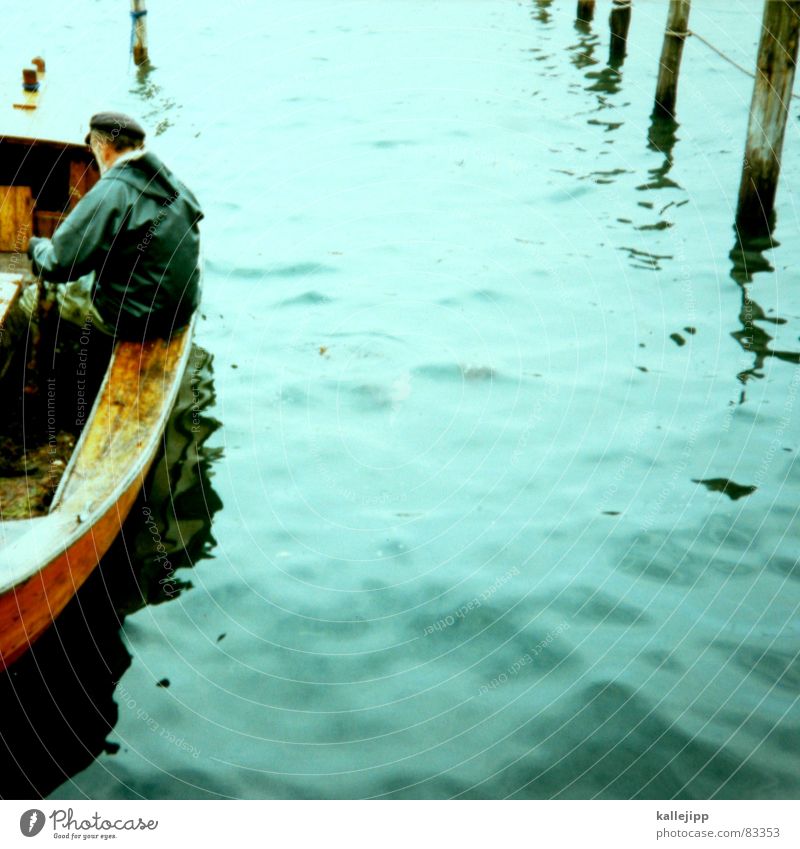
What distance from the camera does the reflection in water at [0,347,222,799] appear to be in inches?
151

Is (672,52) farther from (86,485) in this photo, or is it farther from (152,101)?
(86,485)

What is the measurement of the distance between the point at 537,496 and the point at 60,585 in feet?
7.99

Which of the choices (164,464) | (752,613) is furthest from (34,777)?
(752,613)

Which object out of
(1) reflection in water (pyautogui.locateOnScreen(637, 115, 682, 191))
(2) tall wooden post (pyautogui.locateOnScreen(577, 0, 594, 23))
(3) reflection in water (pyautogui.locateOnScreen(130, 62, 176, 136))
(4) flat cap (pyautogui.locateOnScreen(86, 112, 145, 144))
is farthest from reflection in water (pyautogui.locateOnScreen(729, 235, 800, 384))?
(2) tall wooden post (pyautogui.locateOnScreen(577, 0, 594, 23))

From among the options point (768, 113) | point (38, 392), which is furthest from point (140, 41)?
point (38, 392)

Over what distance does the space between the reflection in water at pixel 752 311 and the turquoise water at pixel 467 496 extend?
1.1 inches

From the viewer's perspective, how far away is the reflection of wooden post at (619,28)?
11656mm

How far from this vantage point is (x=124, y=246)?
5.03 meters

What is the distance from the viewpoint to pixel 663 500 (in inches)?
205

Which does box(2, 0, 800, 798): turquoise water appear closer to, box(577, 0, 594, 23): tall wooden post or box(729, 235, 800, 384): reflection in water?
box(729, 235, 800, 384): reflection in water

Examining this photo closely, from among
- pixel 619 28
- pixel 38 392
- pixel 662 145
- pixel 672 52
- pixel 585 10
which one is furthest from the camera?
pixel 585 10

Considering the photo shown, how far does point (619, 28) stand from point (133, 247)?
8.76m

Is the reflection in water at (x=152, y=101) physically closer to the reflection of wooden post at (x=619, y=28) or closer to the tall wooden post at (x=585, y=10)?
the reflection of wooden post at (x=619, y=28)

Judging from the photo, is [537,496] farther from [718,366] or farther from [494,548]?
[718,366]
